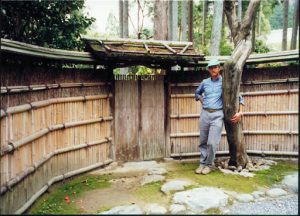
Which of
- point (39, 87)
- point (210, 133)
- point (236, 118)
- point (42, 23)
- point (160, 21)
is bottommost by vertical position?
point (210, 133)

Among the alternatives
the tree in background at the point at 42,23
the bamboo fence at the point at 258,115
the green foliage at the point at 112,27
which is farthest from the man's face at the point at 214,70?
the green foliage at the point at 112,27

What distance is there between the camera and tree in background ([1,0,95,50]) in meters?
7.80

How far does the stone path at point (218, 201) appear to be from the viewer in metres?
5.22

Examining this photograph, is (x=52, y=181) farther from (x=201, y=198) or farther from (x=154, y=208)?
(x=201, y=198)

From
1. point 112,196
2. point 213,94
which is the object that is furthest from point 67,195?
point 213,94

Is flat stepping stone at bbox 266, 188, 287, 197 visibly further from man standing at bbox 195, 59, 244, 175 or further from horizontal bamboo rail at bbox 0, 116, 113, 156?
horizontal bamboo rail at bbox 0, 116, 113, 156

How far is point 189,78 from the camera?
870cm

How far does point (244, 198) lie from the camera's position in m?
5.86

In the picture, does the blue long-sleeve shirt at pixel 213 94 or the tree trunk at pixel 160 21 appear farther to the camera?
the tree trunk at pixel 160 21

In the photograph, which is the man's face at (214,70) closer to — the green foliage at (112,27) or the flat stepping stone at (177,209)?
the flat stepping stone at (177,209)

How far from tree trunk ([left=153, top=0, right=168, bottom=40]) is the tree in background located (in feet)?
8.50

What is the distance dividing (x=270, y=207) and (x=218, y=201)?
2.66 feet

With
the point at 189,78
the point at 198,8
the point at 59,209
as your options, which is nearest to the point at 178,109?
the point at 189,78

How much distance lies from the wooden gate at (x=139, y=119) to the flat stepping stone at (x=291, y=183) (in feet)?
9.66
